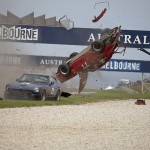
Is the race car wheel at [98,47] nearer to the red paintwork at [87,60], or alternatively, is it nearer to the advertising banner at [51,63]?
the red paintwork at [87,60]

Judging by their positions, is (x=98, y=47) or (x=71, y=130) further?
(x=98, y=47)

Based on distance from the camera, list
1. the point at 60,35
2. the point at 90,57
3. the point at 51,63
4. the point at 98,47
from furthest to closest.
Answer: the point at 60,35 < the point at 51,63 < the point at 90,57 < the point at 98,47

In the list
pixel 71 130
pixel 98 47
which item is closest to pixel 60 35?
pixel 98 47

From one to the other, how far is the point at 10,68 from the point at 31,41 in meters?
3.39

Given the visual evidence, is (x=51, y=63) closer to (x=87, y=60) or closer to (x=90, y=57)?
(x=87, y=60)

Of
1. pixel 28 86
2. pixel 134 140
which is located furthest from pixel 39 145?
pixel 28 86

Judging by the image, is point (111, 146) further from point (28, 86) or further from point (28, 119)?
point (28, 86)

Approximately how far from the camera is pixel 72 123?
18766 mm

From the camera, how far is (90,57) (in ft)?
120

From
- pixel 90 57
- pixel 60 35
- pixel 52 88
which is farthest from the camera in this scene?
pixel 60 35

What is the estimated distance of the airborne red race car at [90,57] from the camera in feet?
119

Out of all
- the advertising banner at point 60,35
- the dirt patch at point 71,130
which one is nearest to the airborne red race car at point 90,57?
the advertising banner at point 60,35

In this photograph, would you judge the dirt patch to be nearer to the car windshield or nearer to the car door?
the car door

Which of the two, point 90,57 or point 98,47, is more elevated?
point 98,47
